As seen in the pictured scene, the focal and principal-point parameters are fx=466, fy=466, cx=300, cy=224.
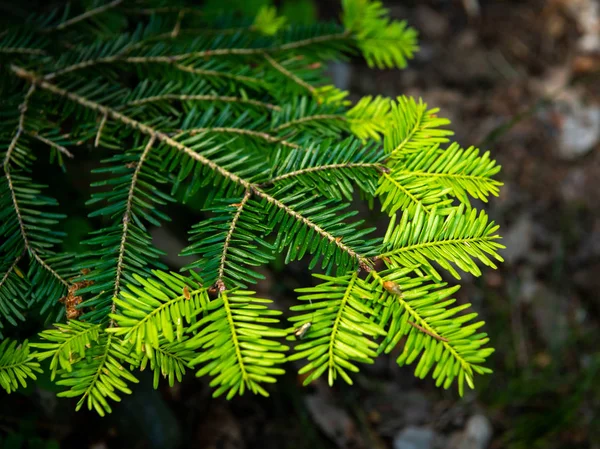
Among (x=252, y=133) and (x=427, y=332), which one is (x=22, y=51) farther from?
(x=427, y=332)

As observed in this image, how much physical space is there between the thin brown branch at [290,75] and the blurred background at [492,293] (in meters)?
0.67

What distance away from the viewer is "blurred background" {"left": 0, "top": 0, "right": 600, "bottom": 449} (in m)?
1.62

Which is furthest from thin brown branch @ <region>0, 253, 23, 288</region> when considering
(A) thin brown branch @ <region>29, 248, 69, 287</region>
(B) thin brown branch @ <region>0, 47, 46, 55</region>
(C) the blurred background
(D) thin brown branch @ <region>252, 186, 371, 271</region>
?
(B) thin brown branch @ <region>0, 47, 46, 55</region>

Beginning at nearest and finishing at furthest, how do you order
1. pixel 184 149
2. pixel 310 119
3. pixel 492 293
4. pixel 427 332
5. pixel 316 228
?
pixel 427 332 < pixel 316 228 < pixel 184 149 < pixel 310 119 < pixel 492 293

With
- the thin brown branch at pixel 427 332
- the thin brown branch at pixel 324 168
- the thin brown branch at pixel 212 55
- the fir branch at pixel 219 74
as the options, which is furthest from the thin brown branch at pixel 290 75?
the thin brown branch at pixel 427 332

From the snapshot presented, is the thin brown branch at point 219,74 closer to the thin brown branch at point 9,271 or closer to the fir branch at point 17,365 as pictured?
the thin brown branch at point 9,271

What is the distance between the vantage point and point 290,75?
1.23 meters

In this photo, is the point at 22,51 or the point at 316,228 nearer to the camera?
the point at 316,228

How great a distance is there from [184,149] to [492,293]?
208cm

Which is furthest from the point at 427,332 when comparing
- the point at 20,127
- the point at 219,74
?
the point at 20,127

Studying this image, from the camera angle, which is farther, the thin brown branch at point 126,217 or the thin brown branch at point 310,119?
the thin brown branch at point 310,119

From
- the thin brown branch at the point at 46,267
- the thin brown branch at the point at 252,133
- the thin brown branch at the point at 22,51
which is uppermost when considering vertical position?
the thin brown branch at the point at 252,133

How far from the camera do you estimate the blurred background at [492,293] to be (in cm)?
162

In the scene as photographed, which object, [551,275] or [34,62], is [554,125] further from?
[34,62]
